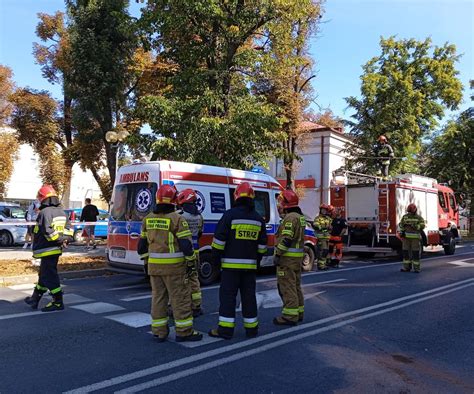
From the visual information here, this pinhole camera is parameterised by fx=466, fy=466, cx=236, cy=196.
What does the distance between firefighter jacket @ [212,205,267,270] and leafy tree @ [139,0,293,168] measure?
823cm

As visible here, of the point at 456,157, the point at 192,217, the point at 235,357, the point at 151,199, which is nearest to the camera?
the point at 235,357

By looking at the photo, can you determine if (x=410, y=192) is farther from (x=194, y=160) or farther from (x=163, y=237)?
(x=163, y=237)

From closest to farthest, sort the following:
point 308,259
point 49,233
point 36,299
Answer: point 49,233
point 36,299
point 308,259

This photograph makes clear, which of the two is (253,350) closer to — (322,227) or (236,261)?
(236,261)

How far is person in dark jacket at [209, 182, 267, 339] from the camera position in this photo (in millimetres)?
5547

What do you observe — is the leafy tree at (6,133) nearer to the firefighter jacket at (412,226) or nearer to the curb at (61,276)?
the curb at (61,276)

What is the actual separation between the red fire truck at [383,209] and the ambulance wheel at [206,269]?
8.06 m

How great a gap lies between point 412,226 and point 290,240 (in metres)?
7.30

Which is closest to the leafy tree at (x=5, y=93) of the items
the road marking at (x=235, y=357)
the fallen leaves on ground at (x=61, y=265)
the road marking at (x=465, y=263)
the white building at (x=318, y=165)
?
Result: the fallen leaves on ground at (x=61, y=265)

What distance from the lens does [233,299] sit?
218 inches

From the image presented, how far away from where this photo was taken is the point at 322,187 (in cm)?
3216

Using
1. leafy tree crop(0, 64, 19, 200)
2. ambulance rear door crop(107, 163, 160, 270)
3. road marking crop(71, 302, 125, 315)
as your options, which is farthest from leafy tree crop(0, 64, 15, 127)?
road marking crop(71, 302, 125, 315)

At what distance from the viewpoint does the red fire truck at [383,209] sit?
15844 millimetres

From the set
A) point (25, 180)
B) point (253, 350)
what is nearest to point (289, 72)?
point (253, 350)
